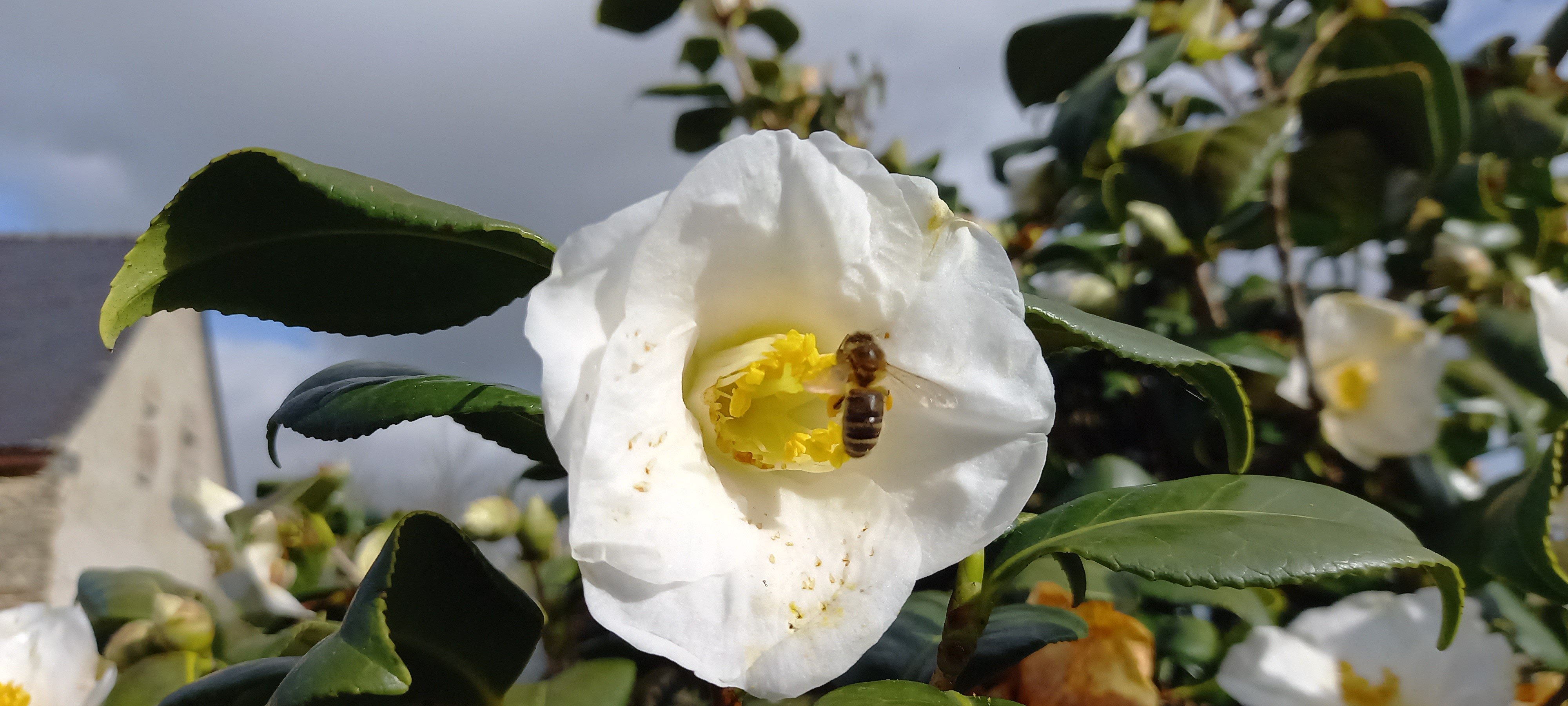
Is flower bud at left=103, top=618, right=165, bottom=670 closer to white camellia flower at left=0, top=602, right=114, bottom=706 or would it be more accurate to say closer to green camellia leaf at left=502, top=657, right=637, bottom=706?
white camellia flower at left=0, top=602, right=114, bottom=706

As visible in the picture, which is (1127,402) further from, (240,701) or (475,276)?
(240,701)

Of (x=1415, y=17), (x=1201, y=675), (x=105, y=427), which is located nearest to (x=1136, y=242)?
(x=1415, y=17)

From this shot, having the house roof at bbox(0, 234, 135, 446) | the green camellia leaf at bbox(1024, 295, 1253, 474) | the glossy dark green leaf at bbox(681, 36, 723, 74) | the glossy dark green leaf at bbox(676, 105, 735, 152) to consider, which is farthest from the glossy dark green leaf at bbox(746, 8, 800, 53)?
the house roof at bbox(0, 234, 135, 446)

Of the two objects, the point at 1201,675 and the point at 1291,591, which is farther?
the point at 1291,591

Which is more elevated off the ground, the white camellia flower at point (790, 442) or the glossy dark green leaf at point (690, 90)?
the white camellia flower at point (790, 442)

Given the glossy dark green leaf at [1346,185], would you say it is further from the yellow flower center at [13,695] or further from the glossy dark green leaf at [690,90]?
the yellow flower center at [13,695]

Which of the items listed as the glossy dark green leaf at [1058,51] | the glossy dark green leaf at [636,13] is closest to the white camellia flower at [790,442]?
the glossy dark green leaf at [1058,51]
